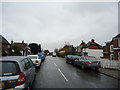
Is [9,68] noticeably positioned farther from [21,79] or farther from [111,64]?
[111,64]

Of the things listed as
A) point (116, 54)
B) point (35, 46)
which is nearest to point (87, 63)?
point (116, 54)

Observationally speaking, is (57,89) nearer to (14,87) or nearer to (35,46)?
(14,87)

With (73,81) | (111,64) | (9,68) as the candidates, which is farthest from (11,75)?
(111,64)

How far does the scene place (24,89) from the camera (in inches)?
140

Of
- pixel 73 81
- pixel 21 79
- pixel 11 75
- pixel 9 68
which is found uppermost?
pixel 9 68

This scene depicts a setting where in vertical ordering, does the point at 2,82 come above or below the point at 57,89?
above

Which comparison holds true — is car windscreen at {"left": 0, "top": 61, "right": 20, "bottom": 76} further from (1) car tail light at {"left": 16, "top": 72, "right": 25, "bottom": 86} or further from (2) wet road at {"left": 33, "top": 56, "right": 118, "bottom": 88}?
(2) wet road at {"left": 33, "top": 56, "right": 118, "bottom": 88}

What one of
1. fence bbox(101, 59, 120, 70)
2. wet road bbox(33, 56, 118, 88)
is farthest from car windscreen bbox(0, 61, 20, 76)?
fence bbox(101, 59, 120, 70)

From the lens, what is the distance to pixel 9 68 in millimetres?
3654

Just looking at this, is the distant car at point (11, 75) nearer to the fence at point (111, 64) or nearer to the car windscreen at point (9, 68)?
the car windscreen at point (9, 68)

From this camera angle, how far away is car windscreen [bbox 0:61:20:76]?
3507 mm

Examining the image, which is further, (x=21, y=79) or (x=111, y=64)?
(x=111, y=64)

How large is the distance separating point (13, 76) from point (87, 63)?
887cm

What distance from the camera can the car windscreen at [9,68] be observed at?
3.51 m
